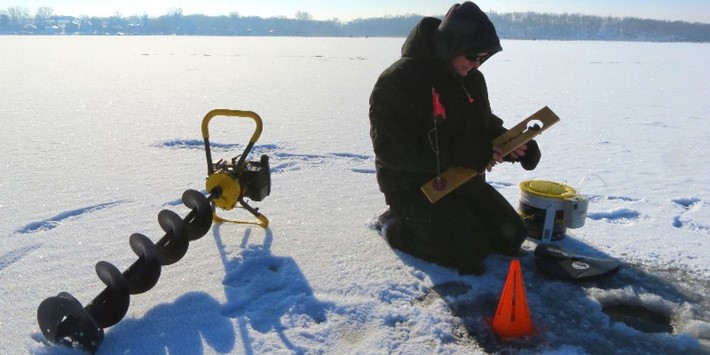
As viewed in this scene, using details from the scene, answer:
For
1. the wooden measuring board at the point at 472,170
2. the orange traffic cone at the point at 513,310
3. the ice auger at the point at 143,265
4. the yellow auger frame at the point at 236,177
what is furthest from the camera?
the yellow auger frame at the point at 236,177

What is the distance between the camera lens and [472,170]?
112 inches

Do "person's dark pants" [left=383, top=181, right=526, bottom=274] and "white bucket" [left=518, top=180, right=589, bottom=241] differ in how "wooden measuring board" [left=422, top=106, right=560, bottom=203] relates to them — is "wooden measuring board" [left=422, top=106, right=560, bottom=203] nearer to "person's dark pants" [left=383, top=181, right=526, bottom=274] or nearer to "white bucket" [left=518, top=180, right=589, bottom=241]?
"person's dark pants" [left=383, top=181, right=526, bottom=274]

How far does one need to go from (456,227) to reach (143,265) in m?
1.65

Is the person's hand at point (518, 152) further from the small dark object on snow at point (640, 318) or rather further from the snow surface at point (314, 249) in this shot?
the small dark object on snow at point (640, 318)

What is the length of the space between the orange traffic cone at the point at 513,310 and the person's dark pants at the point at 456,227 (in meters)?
0.59

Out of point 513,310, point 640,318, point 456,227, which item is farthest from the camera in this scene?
point 456,227

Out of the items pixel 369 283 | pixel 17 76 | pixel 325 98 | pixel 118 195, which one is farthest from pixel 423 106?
pixel 17 76

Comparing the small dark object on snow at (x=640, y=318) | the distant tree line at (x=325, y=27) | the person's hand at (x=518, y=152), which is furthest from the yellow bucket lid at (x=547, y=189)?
the distant tree line at (x=325, y=27)

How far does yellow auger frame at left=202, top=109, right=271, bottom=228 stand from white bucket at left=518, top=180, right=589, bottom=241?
65.9 inches

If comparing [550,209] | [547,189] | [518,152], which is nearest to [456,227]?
[518,152]

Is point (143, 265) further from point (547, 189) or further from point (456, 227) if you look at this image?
point (547, 189)

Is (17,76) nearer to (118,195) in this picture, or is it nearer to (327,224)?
(118,195)

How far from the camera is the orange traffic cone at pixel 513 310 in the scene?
7.31 ft

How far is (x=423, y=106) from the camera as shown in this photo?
2918 millimetres
